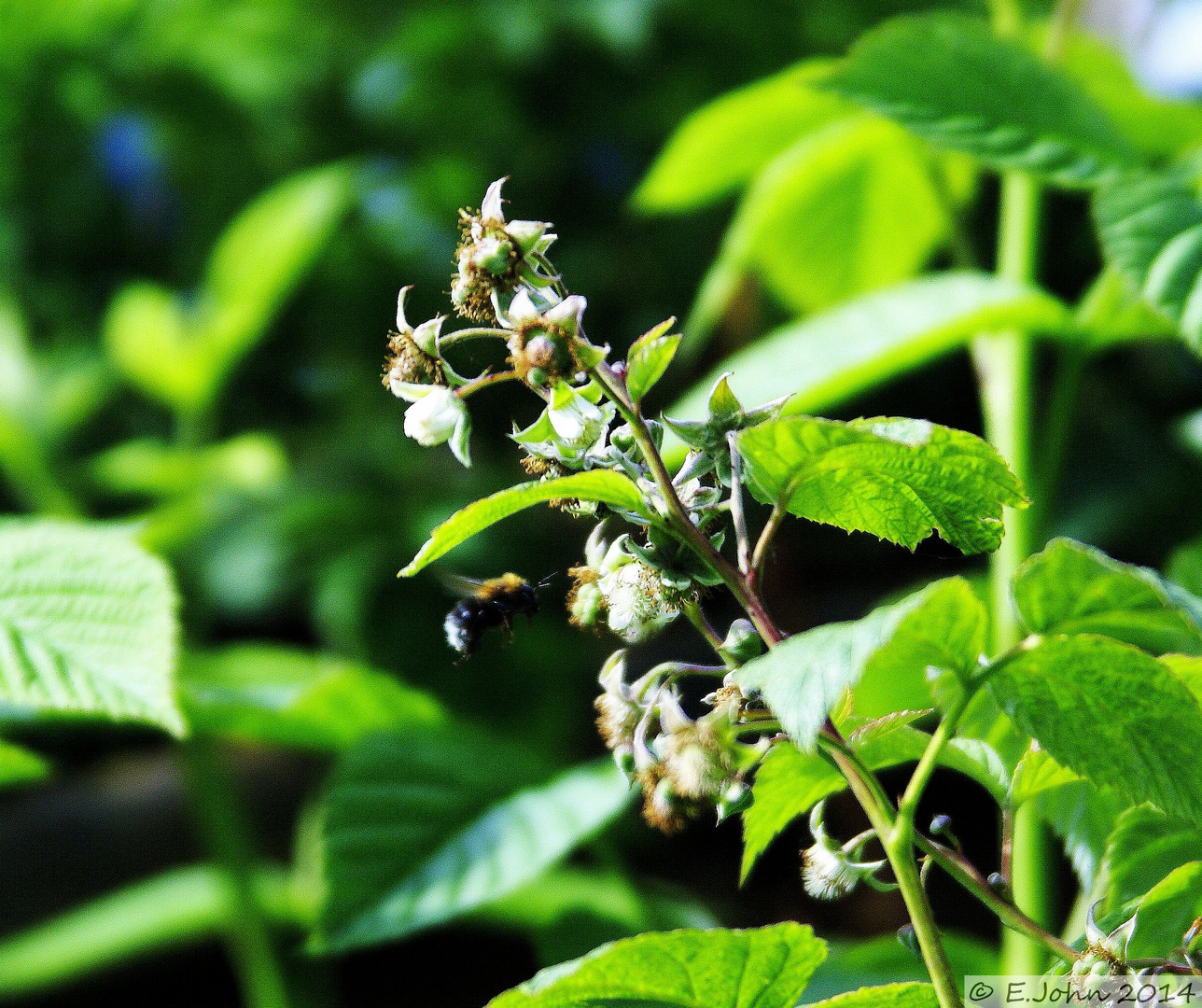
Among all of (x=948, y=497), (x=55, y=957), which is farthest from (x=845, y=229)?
(x=55, y=957)

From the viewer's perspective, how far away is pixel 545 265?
288 mm

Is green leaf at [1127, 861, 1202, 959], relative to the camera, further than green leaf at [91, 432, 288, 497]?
No

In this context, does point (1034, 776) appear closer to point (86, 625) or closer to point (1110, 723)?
point (1110, 723)

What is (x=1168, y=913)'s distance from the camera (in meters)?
0.31

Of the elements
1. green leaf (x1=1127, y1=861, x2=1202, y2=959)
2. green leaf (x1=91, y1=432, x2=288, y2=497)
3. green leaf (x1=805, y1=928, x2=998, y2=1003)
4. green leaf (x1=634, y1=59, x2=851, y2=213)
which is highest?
green leaf (x1=634, y1=59, x2=851, y2=213)

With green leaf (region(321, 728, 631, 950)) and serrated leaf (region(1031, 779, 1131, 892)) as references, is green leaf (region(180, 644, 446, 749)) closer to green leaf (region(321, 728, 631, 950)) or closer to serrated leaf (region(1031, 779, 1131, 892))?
green leaf (region(321, 728, 631, 950))

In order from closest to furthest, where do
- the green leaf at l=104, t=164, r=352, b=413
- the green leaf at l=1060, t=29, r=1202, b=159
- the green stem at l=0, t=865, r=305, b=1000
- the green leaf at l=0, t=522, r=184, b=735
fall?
the green leaf at l=0, t=522, r=184, b=735 < the green leaf at l=1060, t=29, r=1202, b=159 < the green leaf at l=104, t=164, r=352, b=413 < the green stem at l=0, t=865, r=305, b=1000

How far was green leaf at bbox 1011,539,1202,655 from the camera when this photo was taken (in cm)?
24

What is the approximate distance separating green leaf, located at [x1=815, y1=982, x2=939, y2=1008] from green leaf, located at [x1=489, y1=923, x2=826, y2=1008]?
11mm

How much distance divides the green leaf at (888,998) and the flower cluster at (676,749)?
7 centimetres

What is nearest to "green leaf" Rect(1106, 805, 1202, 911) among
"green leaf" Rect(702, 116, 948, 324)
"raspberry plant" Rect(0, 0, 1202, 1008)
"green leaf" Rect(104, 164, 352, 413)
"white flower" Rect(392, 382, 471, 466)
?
"raspberry plant" Rect(0, 0, 1202, 1008)

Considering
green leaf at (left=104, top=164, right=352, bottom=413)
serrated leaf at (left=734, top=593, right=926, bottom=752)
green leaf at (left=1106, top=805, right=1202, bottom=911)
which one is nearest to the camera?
serrated leaf at (left=734, top=593, right=926, bottom=752)

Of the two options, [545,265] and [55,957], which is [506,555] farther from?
[545,265]

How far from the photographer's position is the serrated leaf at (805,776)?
12.4 inches
